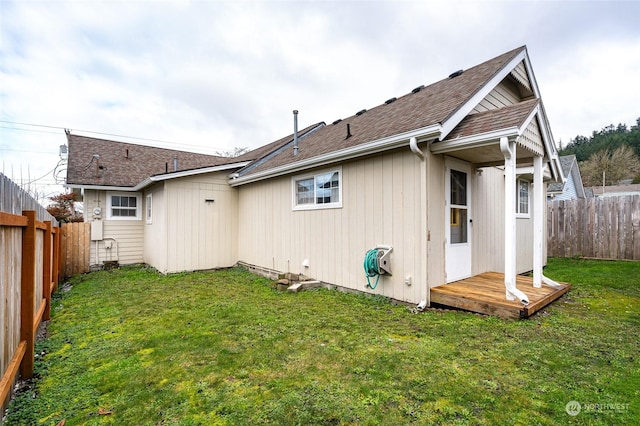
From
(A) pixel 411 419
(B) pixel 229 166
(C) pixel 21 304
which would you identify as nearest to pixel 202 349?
(C) pixel 21 304

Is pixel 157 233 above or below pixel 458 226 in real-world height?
below

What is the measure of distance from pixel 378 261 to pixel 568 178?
2103 cm

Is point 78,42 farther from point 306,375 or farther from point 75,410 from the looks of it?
point 306,375

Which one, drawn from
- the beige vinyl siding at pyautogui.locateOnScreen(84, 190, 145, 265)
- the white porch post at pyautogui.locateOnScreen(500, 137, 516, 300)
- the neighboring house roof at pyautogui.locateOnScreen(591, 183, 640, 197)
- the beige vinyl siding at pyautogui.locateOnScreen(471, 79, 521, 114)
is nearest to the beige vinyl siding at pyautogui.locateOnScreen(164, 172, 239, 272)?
the beige vinyl siding at pyautogui.locateOnScreen(84, 190, 145, 265)

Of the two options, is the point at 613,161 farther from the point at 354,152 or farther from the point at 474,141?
the point at 354,152

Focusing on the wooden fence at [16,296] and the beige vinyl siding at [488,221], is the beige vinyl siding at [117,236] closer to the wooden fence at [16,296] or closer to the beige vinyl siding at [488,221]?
the wooden fence at [16,296]

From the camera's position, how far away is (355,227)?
17.3 feet

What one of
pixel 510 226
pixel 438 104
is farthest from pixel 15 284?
pixel 438 104

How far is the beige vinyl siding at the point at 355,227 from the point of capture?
175 inches

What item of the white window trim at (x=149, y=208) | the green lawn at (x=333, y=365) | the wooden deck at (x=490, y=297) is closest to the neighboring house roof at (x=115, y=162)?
the white window trim at (x=149, y=208)

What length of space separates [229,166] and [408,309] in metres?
6.42

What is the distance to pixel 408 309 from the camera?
4273 millimetres

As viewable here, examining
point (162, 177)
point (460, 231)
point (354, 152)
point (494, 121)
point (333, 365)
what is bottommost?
point (333, 365)

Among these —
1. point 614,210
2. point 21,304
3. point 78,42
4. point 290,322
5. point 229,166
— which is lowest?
point 290,322
